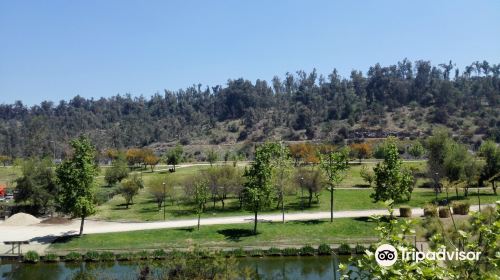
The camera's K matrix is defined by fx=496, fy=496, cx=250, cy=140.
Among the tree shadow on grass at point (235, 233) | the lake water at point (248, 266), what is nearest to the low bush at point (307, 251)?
the lake water at point (248, 266)

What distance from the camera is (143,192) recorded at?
→ 224 feet

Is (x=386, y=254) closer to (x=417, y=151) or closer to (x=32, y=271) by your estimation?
(x=32, y=271)

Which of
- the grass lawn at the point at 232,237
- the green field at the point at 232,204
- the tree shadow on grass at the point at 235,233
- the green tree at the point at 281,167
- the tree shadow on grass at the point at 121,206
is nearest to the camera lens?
the grass lawn at the point at 232,237

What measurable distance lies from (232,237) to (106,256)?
32.5 ft

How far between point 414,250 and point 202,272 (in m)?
16.9

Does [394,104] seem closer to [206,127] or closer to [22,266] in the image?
[206,127]

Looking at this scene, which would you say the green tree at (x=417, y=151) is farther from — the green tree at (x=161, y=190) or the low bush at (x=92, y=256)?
the low bush at (x=92, y=256)

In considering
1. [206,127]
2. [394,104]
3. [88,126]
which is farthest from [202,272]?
[88,126]

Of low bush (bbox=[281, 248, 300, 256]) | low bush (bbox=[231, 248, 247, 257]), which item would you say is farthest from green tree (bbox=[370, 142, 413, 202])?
low bush (bbox=[231, 248, 247, 257])

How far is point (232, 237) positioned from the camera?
132 ft

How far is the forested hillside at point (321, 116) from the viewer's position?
133 m

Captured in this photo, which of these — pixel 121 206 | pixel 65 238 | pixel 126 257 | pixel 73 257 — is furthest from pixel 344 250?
pixel 121 206

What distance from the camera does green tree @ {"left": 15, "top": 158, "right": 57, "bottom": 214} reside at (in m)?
55.0

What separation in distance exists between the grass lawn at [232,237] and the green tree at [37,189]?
15969mm
